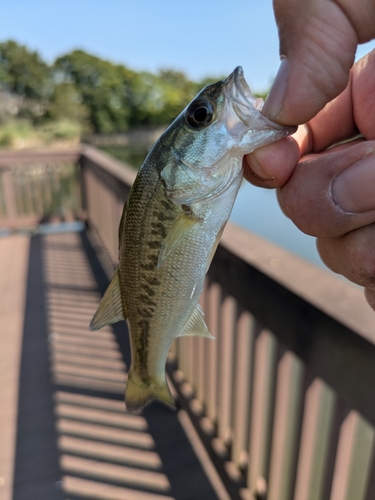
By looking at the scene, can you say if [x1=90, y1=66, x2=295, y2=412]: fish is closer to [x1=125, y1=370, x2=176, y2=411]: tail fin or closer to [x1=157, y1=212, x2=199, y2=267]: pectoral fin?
[x1=157, y1=212, x2=199, y2=267]: pectoral fin

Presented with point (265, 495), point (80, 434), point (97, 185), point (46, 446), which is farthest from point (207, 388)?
point (97, 185)

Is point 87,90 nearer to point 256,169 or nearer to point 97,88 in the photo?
point 97,88

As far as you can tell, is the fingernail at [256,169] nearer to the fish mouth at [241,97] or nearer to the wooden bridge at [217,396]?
the fish mouth at [241,97]

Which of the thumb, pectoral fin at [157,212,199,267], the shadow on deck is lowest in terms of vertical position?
the shadow on deck

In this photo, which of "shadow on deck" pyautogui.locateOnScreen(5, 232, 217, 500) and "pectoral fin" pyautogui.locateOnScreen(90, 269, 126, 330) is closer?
"pectoral fin" pyautogui.locateOnScreen(90, 269, 126, 330)

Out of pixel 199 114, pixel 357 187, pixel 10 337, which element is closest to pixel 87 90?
pixel 10 337

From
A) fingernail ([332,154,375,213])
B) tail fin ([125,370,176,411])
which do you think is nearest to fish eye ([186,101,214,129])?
fingernail ([332,154,375,213])

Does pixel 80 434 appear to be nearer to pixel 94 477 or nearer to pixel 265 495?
pixel 94 477
